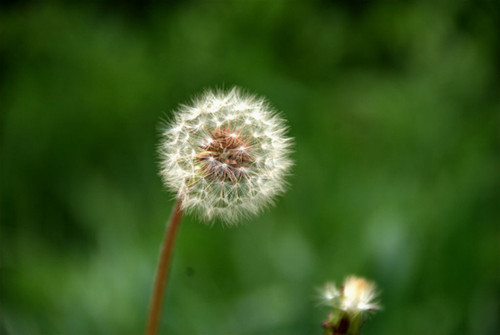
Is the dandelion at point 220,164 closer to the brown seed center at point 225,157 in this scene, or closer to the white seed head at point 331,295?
the brown seed center at point 225,157

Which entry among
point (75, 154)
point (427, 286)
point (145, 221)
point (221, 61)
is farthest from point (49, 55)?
point (427, 286)

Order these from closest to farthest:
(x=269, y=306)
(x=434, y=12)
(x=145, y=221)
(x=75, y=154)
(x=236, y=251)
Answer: (x=269, y=306) → (x=236, y=251) → (x=145, y=221) → (x=75, y=154) → (x=434, y=12)

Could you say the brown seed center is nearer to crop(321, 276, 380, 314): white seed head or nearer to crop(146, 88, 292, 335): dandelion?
crop(146, 88, 292, 335): dandelion

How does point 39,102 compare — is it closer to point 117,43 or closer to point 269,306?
point 117,43

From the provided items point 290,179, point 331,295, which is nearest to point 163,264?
point 331,295

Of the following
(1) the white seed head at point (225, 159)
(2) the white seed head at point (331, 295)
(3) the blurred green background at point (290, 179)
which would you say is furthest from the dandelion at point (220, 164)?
(3) the blurred green background at point (290, 179)

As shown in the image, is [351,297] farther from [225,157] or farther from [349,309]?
[225,157]
